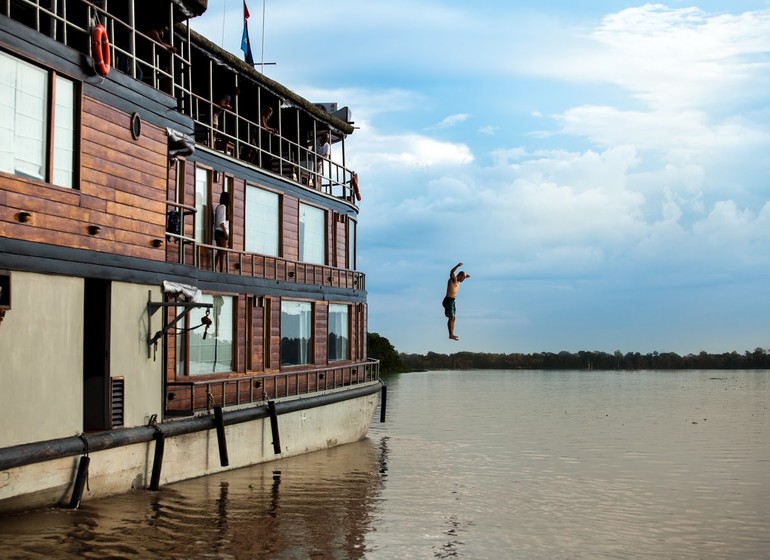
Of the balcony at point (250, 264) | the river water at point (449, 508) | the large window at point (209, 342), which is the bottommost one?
the river water at point (449, 508)

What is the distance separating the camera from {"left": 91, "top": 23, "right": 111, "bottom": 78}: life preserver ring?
43.7 feet

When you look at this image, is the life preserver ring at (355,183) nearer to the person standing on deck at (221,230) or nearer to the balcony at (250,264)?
the balcony at (250,264)

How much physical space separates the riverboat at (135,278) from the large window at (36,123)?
0.03m

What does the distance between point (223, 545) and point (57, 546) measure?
6.91 feet

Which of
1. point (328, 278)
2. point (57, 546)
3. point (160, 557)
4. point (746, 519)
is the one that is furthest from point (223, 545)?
point (328, 278)

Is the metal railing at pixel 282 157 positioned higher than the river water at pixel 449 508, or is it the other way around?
the metal railing at pixel 282 157

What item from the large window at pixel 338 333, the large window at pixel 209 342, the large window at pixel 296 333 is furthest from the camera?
the large window at pixel 338 333

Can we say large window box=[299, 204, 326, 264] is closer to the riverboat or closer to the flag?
the riverboat

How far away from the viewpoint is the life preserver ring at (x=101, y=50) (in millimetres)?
13320

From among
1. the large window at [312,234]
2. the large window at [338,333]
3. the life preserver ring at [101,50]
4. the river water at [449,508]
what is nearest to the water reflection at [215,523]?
the river water at [449,508]

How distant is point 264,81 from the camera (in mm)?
22578

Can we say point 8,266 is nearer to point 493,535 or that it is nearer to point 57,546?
point 57,546

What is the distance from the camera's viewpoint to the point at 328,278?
955 inches

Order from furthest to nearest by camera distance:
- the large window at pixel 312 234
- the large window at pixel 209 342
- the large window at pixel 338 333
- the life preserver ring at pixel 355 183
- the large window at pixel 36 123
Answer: the life preserver ring at pixel 355 183 < the large window at pixel 338 333 < the large window at pixel 312 234 < the large window at pixel 209 342 < the large window at pixel 36 123
